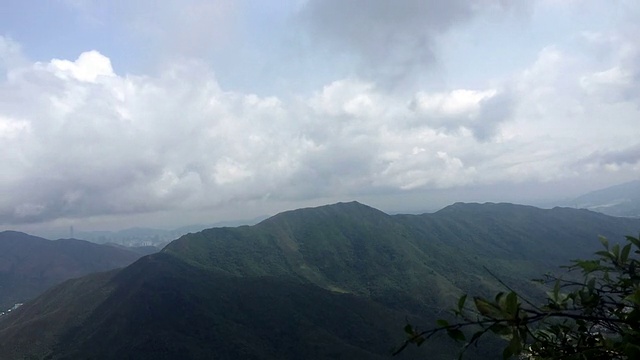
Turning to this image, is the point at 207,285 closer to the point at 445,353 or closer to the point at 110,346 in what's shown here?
the point at 110,346

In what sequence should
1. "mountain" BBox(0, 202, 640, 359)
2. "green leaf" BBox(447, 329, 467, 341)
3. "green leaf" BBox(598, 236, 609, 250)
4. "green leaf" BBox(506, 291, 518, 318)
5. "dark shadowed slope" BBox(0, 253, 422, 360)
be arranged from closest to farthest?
"green leaf" BBox(506, 291, 518, 318) → "green leaf" BBox(447, 329, 467, 341) → "green leaf" BBox(598, 236, 609, 250) → "dark shadowed slope" BBox(0, 253, 422, 360) → "mountain" BBox(0, 202, 640, 359)

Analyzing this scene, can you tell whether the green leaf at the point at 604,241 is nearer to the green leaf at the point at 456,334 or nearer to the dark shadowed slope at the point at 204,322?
the green leaf at the point at 456,334

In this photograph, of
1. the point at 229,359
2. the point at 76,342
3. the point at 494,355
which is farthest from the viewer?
the point at 76,342

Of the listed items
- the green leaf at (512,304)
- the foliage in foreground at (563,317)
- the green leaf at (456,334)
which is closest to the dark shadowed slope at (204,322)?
the foliage in foreground at (563,317)

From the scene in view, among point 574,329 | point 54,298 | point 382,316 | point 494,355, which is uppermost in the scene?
point 574,329

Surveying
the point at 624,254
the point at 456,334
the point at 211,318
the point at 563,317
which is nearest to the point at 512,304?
the point at 456,334

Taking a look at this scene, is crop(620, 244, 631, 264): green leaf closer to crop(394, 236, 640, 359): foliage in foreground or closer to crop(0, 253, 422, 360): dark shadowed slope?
crop(394, 236, 640, 359): foliage in foreground

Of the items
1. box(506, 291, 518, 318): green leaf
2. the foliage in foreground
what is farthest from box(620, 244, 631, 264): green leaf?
box(506, 291, 518, 318): green leaf

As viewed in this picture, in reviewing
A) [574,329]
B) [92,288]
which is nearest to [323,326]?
[92,288]

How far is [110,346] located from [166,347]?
63.4 feet

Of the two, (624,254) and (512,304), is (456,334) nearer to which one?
(512,304)

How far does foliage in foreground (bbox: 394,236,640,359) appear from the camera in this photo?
319cm

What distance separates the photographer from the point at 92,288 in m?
180

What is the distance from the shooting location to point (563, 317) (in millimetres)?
4109
